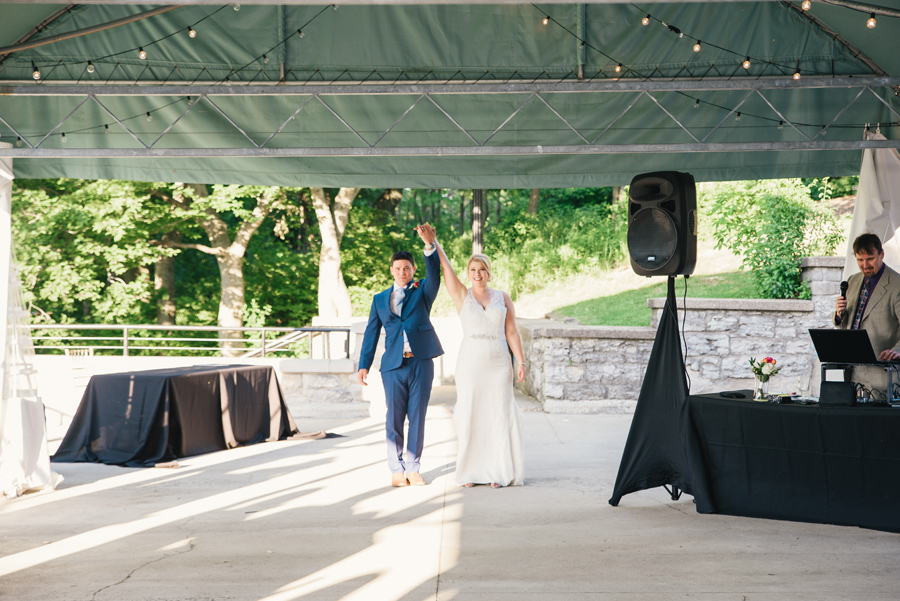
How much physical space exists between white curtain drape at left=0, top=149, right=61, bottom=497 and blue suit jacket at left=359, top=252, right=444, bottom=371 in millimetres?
2288

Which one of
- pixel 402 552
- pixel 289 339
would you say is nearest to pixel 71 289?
pixel 289 339

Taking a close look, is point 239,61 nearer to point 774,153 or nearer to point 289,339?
point 774,153

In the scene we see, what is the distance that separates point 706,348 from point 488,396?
4.43 m

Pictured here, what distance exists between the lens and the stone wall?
28.7 ft

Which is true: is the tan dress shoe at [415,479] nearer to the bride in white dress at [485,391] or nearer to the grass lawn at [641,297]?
the bride in white dress at [485,391]

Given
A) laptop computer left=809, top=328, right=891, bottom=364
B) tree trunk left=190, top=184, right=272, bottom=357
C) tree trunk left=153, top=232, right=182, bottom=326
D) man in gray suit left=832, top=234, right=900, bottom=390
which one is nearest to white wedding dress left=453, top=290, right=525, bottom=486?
laptop computer left=809, top=328, right=891, bottom=364

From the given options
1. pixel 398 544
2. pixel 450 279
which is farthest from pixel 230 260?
pixel 398 544

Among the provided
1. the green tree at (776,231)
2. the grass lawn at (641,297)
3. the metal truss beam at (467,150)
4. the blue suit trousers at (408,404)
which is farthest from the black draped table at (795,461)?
the grass lawn at (641,297)

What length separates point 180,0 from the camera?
14.8 feet

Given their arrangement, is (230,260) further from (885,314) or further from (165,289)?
(885,314)

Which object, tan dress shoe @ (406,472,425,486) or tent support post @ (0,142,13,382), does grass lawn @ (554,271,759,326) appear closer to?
tan dress shoe @ (406,472,425,486)

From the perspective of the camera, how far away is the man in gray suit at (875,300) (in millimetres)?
4750

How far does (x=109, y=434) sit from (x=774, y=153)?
22.9 ft

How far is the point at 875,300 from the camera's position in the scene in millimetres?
4840
